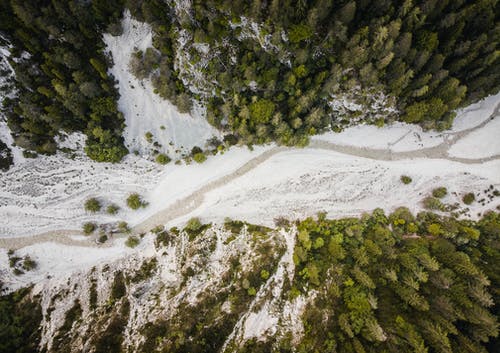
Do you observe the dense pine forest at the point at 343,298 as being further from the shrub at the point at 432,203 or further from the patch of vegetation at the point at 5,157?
the patch of vegetation at the point at 5,157

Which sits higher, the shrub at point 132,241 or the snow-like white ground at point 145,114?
the snow-like white ground at point 145,114

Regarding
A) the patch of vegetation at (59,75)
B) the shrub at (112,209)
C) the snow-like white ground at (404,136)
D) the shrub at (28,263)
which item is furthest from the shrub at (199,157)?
the shrub at (28,263)

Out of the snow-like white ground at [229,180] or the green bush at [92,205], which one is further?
the snow-like white ground at [229,180]

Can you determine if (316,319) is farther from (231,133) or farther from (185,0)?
(185,0)

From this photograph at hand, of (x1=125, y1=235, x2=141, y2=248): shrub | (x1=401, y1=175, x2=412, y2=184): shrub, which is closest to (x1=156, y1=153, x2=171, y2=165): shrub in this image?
(x1=125, y1=235, x2=141, y2=248): shrub

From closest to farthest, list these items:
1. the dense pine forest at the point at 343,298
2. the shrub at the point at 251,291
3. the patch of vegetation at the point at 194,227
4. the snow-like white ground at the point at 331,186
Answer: the dense pine forest at the point at 343,298 → the shrub at the point at 251,291 → the patch of vegetation at the point at 194,227 → the snow-like white ground at the point at 331,186

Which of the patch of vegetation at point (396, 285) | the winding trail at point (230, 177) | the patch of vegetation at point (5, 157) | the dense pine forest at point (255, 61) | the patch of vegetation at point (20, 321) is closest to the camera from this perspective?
the patch of vegetation at point (396, 285)

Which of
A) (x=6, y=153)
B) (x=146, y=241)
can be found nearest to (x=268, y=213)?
(x=146, y=241)

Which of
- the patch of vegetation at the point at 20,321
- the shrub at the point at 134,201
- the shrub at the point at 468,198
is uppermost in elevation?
the shrub at the point at 134,201
